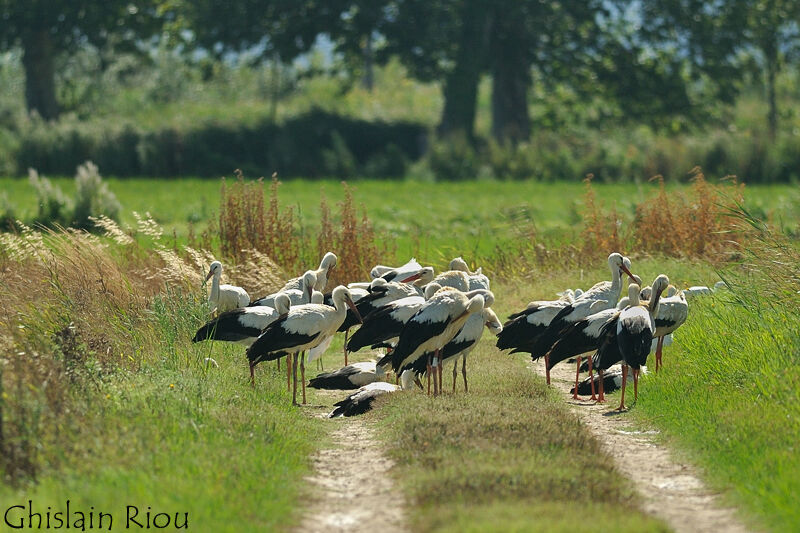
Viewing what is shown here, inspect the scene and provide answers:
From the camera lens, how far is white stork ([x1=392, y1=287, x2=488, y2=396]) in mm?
12484

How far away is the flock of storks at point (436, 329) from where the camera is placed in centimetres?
1252

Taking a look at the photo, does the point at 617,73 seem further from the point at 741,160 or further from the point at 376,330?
the point at 376,330

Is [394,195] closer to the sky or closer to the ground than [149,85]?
closer to the ground

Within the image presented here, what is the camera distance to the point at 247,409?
37.0ft

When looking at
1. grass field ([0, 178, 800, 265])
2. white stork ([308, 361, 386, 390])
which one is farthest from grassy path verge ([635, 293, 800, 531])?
grass field ([0, 178, 800, 265])

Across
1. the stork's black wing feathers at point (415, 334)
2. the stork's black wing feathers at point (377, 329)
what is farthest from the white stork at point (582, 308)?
the stork's black wing feathers at point (377, 329)

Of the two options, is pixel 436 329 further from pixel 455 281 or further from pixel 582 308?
pixel 455 281

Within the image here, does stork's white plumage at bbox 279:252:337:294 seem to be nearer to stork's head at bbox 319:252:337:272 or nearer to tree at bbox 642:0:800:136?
stork's head at bbox 319:252:337:272

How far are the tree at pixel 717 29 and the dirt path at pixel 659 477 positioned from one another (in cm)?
3758

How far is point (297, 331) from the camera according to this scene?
1289 cm

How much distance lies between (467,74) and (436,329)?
36.1m

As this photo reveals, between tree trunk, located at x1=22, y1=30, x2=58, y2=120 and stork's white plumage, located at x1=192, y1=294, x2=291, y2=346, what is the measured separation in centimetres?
3940

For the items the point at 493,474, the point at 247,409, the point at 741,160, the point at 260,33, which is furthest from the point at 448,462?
the point at 260,33

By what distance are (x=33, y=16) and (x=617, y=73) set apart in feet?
76.8
